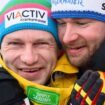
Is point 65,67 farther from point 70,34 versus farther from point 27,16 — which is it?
point 27,16

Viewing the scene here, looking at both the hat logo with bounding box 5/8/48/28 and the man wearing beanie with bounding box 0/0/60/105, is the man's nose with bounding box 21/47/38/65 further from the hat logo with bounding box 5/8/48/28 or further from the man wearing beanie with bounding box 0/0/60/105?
the hat logo with bounding box 5/8/48/28

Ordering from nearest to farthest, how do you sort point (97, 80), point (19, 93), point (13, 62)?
point (97, 80) < point (19, 93) < point (13, 62)

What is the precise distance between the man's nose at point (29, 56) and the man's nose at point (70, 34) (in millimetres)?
150

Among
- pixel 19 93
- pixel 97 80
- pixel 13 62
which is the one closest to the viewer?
pixel 97 80

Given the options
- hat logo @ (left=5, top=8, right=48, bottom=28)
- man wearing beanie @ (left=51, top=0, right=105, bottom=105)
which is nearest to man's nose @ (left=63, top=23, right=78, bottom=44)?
man wearing beanie @ (left=51, top=0, right=105, bottom=105)

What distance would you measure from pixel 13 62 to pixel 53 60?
18cm

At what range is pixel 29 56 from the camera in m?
1.58

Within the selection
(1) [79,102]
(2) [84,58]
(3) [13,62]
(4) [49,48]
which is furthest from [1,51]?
(1) [79,102]

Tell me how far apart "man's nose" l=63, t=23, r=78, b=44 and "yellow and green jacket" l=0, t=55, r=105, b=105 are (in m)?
0.14

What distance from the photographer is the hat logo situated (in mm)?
1651

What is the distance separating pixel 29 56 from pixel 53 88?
17cm

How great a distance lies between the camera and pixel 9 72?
63.4 inches

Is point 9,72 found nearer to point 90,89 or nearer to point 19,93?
point 19,93

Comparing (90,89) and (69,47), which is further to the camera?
(69,47)
